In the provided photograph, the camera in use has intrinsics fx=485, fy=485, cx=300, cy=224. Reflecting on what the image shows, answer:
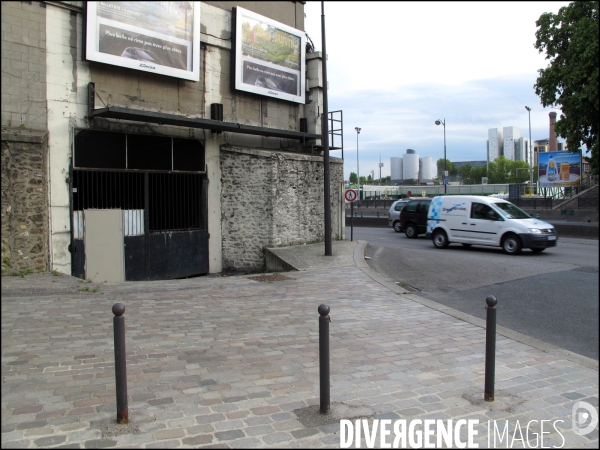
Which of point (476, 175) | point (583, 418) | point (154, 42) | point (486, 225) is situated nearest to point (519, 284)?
point (486, 225)

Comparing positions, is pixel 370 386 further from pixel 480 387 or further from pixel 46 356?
pixel 46 356

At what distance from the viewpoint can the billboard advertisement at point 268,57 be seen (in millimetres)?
14984

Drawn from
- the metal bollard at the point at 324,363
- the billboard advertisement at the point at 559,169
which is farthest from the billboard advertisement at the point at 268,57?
the billboard advertisement at the point at 559,169

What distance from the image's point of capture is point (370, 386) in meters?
4.79

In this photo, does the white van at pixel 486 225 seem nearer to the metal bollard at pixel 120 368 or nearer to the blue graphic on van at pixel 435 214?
the blue graphic on van at pixel 435 214

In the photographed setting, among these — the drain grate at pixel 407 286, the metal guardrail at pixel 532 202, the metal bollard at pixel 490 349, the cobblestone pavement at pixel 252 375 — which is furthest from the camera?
the metal guardrail at pixel 532 202

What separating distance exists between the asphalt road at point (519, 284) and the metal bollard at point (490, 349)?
2339mm

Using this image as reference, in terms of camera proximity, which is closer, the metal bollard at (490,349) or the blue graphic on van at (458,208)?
the metal bollard at (490,349)

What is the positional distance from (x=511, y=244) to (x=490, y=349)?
12.8 meters

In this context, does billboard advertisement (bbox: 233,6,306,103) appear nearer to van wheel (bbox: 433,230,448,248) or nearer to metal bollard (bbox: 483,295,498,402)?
van wheel (bbox: 433,230,448,248)

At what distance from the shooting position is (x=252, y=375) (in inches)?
200

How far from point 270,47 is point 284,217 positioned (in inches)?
221

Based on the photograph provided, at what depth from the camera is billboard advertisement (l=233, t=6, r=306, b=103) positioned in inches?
590

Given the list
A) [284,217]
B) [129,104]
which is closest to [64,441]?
[129,104]
